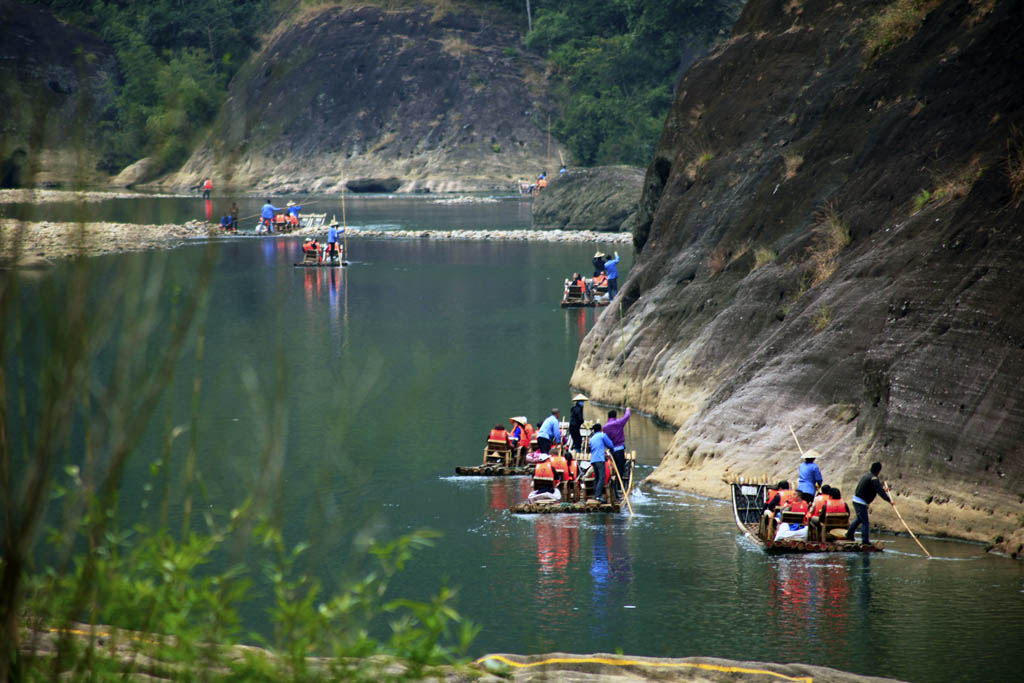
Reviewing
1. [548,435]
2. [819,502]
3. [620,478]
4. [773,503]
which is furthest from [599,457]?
[819,502]

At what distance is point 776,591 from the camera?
1989cm

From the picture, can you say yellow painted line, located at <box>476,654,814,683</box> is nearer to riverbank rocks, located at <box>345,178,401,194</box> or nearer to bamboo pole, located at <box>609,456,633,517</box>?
bamboo pole, located at <box>609,456,633,517</box>

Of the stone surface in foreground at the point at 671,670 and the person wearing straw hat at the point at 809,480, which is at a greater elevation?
the person wearing straw hat at the point at 809,480

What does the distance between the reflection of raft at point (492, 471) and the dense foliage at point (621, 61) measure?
264 feet

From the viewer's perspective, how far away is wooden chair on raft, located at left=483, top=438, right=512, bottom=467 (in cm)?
2966

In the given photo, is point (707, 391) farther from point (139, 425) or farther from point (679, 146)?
point (139, 425)

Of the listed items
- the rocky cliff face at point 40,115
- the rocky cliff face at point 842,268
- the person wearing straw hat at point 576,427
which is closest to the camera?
the rocky cliff face at point 40,115

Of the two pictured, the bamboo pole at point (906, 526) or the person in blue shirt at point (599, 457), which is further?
the person in blue shirt at point (599, 457)

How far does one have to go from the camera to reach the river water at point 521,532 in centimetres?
1734

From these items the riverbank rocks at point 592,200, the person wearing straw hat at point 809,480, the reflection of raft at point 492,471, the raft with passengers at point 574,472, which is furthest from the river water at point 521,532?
the riverbank rocks at point 592,200

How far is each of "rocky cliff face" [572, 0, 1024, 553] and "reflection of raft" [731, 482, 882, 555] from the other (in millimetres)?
1154

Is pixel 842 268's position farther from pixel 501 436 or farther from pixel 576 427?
pixel 501 436

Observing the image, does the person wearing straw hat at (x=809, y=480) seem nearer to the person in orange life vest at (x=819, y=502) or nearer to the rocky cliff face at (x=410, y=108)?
the person in orange life vest at (x=819, y=502)

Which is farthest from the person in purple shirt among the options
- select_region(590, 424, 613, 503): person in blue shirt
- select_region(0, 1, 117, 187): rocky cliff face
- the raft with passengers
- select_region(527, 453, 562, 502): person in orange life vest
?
select_region(0, 1, 117, 187): rocky cliff face
